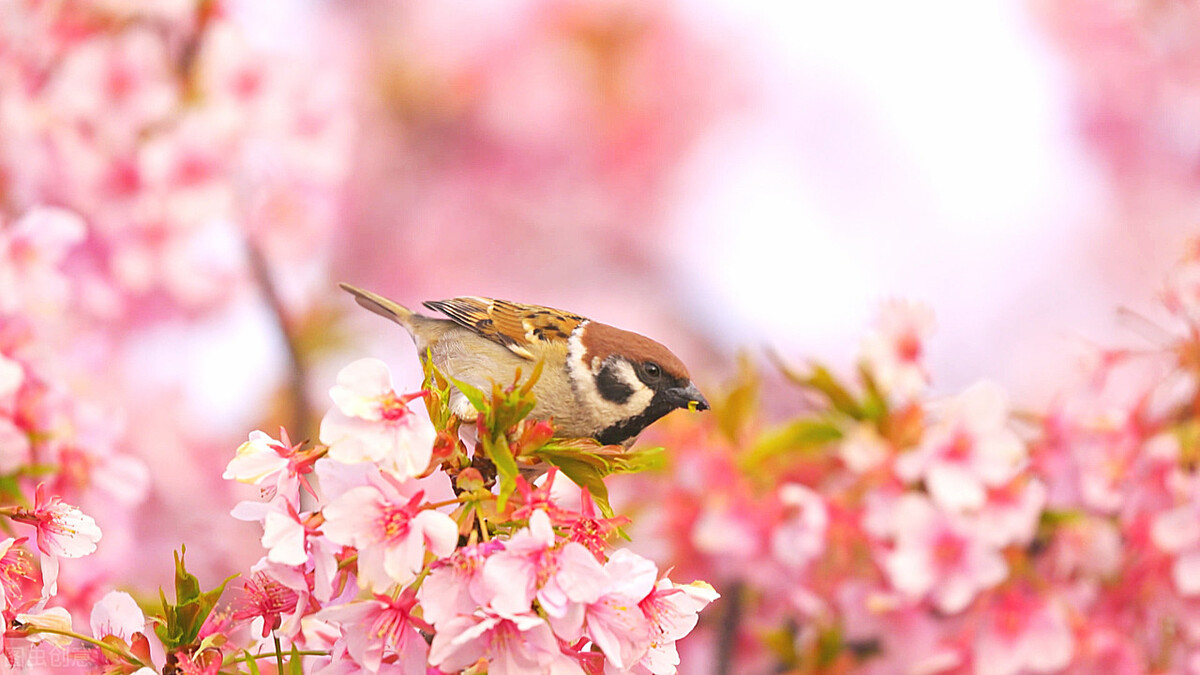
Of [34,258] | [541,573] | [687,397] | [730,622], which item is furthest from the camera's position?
[730,622]

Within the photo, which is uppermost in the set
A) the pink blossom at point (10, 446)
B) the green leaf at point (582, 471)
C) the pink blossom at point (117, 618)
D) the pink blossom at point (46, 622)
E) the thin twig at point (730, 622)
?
the green leaf at point (582, 471)

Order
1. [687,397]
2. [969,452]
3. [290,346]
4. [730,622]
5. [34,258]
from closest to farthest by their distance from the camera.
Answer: [687,397] → [34,258] → [969,452] → [730,622] → [290,346]

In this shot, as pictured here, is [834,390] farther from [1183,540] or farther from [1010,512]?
[1183,540]

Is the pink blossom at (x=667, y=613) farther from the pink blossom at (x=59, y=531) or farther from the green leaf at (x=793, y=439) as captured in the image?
the green leaf at (x=793, y=439)

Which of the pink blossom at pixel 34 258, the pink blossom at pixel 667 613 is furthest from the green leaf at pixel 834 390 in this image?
the pink blossom at pixel 34 258

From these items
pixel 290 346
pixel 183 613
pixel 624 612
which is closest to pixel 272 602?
pixel 183 613

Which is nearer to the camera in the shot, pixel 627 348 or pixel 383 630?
pixel 383 630

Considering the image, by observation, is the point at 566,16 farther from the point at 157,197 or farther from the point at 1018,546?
the point at 1018,546
